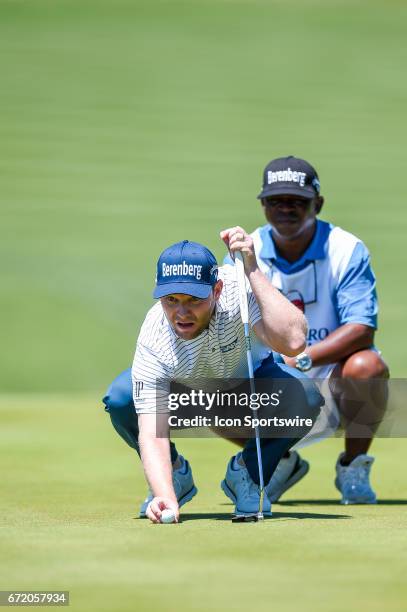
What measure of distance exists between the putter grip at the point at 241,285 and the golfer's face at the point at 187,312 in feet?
0.28

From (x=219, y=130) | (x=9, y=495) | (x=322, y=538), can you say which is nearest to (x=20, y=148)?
(x=219, y=130)

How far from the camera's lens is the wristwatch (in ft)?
18.8

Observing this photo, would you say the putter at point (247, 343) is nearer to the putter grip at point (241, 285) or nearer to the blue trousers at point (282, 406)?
the putter grip at point (241, 285)

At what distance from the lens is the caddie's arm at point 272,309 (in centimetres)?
432

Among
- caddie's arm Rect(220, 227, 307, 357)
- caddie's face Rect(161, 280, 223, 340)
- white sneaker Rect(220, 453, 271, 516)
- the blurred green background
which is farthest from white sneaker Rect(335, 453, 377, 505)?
the blurred green background

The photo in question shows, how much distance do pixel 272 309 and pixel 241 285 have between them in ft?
0.41

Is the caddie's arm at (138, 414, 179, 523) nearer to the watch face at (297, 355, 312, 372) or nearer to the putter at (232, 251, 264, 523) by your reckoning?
the putter at (232, 251, 264, 523)

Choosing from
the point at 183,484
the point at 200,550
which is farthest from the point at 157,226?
the point at 200,550

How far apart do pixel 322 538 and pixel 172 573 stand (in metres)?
0.63

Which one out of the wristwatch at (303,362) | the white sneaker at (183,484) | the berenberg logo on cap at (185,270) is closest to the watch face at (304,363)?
the wristwatch at (303,362)

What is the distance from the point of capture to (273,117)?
50.9 feet

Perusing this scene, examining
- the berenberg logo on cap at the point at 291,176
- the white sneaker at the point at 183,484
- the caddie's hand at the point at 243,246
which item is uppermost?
the berenberg logo on cap at the point at 291,176

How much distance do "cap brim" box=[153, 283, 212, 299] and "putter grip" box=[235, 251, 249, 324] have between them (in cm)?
18

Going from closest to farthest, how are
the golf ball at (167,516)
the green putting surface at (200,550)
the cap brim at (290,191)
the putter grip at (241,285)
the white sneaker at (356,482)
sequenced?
the green putting surface at (200,550) → the golf ball at (167,516) → the putter grip at (241,285) → the white sneaker at (356,482) → the cap brim at (290,191)
